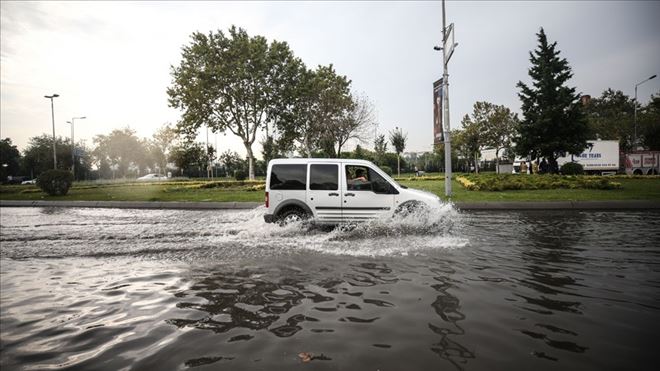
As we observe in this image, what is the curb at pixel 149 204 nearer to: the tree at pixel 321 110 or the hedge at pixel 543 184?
the hedge at pixel 543 184

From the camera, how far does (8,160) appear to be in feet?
253

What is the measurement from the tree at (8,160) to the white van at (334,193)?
95.2 meters

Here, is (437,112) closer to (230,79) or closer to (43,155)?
(230,79)

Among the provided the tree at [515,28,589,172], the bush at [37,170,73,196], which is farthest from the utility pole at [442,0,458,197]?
the bush at [37,170,73,196]

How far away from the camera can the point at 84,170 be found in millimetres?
73688

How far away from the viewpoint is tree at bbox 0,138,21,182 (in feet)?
245

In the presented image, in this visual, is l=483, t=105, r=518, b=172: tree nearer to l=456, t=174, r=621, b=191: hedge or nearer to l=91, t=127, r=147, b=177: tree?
l=456, t=174, r=621, b=191: hedge

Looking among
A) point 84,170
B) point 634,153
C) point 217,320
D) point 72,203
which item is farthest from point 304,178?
point 84,170

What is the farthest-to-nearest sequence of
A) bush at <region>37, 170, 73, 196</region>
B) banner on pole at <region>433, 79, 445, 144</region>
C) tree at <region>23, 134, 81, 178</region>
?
tree at <region>23, 134, 81, 178</region> < bush at <region>37, 170, 73, 196</region> < banner on pole at <region>433, 79, 445, 144</region>

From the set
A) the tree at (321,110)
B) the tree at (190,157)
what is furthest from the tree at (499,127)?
the tree at (190,157)

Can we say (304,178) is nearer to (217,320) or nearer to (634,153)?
(217,320)

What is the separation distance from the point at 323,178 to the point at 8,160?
4005 inches

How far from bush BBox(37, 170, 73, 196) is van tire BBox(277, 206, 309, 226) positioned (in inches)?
893

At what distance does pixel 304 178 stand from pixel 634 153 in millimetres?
40800
